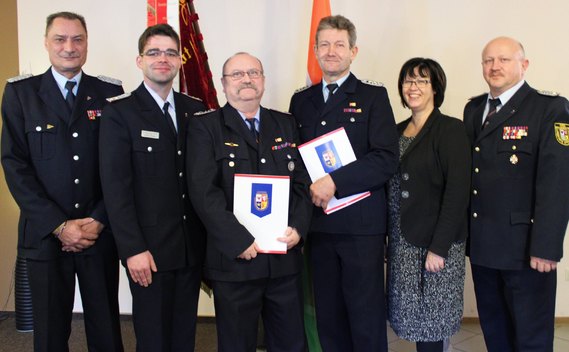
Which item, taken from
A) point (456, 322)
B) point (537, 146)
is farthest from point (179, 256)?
point (537, 146)

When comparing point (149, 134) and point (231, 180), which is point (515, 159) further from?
point (149, 134)

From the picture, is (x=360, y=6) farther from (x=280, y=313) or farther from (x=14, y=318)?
(x=14, y=318)

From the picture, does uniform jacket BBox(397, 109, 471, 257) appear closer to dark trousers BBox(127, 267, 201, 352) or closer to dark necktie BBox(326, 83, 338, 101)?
dark necktie BBox(326, 83, 338, 101)

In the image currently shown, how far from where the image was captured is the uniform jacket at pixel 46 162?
2094 mm

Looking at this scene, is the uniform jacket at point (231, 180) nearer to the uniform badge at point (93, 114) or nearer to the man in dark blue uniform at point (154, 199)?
the man in dark blue uniform at point (154, 199)

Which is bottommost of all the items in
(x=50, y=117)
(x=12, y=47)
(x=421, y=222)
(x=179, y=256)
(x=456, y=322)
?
(x=456, y=322)

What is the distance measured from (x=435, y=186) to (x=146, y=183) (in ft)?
4.30

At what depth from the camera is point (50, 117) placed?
84.8 inches

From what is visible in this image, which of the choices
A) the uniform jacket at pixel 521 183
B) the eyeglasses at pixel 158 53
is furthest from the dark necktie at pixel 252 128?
the uniform jacket at pixel 521 183

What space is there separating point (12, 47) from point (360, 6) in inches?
105


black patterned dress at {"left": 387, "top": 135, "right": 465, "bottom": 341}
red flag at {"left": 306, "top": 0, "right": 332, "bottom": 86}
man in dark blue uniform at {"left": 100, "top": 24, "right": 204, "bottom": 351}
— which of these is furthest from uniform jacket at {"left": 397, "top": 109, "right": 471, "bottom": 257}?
man in dark blue uniform at {"left": 100, "top": 24, "right": 204, "bottom": 351}

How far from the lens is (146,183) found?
205 centimetres

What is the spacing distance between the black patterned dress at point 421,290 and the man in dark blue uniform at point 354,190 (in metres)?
0.08

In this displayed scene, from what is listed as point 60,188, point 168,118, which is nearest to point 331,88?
point 168,118
